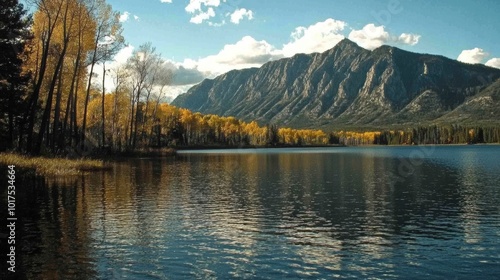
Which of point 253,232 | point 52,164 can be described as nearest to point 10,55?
point 52,164

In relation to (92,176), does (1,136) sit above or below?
above

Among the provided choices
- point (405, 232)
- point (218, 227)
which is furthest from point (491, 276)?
point (218, 227)

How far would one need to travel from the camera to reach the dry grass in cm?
3409

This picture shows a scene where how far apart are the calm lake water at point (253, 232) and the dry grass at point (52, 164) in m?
1.24

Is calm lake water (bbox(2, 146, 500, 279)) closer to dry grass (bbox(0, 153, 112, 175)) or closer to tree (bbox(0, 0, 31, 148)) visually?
dry grass (bbox(0, 153, 112, 175))

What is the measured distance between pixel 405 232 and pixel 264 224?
7.80 metres

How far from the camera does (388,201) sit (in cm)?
3359

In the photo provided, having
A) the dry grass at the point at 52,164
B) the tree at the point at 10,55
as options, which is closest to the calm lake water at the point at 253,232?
the dry grass at the point at 52,164

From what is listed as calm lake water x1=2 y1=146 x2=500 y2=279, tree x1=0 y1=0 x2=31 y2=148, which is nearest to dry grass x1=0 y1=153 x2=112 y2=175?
calm lake water x1=2 y1=146 x2=500 y2=279

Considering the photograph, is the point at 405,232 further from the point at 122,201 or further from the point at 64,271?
the point at 122,201

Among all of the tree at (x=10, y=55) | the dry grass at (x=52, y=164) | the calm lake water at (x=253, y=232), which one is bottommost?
the calm lake water at (x=253, y=232)

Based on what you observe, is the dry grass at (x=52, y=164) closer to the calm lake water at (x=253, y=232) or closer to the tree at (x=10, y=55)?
the calm lake water at (x=253, y=232)

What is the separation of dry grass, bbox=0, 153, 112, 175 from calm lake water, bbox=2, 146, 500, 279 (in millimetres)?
1240

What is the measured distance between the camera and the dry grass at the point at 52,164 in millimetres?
34094
